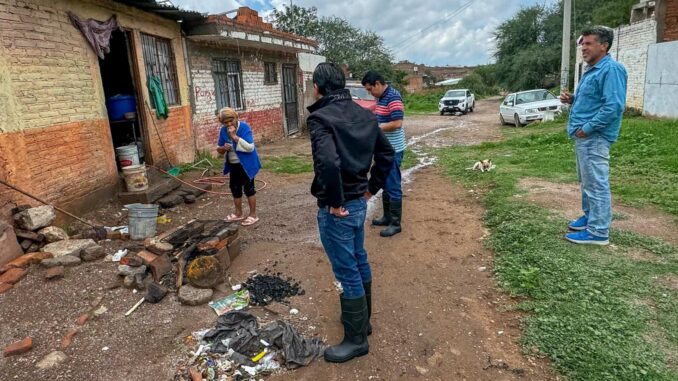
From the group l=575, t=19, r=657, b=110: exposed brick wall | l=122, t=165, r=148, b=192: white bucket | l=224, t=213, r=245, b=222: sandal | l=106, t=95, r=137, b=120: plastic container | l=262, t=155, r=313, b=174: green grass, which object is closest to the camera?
l=224, t=213, r=245, b=222: sandal

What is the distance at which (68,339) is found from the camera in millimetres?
3078

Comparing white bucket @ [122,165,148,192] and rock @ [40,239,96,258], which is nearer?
rock @ [40,239,96,258]

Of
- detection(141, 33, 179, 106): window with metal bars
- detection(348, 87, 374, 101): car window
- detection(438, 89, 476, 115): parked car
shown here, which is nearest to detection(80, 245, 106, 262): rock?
detection(141, 33, 179, 106): window with metal bars

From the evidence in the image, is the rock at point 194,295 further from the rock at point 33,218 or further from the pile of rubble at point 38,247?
the rock at point 33,218

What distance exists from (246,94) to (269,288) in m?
9.07

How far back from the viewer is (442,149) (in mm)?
11250

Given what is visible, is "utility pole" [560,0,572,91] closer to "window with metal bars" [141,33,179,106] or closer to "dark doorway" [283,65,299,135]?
"dark doorway" [283,65,299,135]

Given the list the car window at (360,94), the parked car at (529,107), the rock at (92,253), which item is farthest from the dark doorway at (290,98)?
the rock at (92,253)

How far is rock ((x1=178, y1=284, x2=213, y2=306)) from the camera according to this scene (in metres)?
3.46

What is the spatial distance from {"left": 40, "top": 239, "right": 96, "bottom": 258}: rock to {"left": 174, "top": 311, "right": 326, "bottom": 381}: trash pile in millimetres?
2141

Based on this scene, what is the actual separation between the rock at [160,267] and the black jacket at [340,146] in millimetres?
2161

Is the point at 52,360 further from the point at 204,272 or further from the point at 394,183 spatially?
the point at 394,183

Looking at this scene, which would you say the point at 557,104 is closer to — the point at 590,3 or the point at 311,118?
the point at 311,118

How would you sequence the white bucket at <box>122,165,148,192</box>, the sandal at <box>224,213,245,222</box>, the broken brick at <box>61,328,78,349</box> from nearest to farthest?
the broken brick at <box>61,328,78,349</box>, the sandal at <box>224,213,245,222</box>, the white bucket at <box>122,165,148,192</box>
